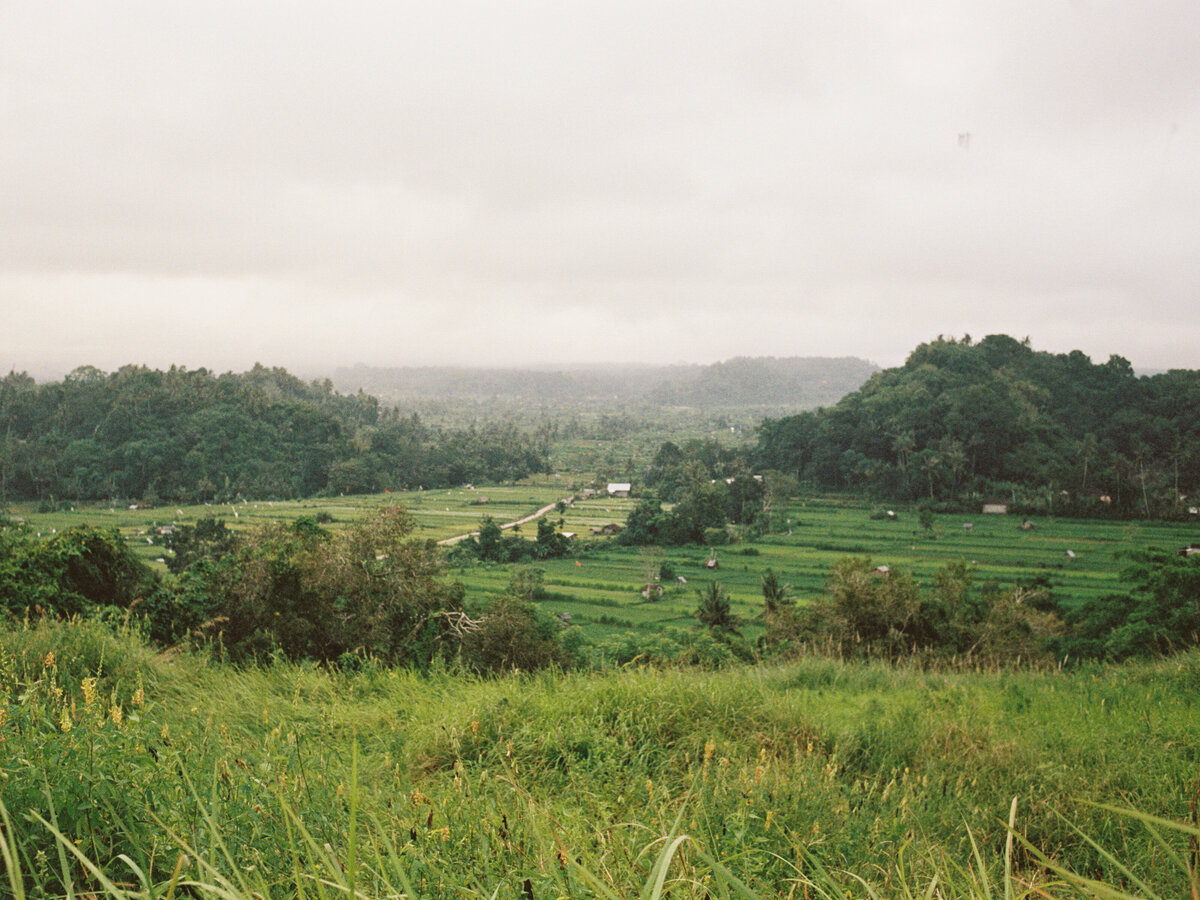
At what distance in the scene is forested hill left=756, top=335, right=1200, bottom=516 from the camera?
40188mm

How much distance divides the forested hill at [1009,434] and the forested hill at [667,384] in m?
51.9

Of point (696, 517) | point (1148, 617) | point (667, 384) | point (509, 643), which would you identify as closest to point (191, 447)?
point (696, 517)

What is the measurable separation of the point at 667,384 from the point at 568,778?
Answer: 15594 centimetres

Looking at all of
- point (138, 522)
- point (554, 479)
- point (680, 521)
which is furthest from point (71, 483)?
point (680, 521)

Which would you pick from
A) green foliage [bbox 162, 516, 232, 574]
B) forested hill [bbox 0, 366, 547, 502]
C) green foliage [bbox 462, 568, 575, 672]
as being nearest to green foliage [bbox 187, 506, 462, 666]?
green foliage [bbox 462, 568, 575, 672]

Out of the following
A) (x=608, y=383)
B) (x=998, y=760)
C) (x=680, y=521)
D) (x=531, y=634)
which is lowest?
(x=680, y=521)

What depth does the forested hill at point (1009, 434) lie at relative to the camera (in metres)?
40.2

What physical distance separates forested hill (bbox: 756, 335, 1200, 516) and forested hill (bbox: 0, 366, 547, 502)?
1270 inches

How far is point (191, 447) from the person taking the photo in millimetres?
53656

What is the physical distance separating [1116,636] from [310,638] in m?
14.0

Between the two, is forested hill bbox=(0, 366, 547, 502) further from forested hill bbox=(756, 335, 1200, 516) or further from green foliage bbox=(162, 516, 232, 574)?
forested hill bbox=(756, 335, 1200, 516)

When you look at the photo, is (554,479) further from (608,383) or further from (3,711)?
(608,383)

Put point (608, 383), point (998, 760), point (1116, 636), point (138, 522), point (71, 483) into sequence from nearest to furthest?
point (998, 760) < point (1116, 636) < point (138, 522) < point (71, 483) < point (608, 383)

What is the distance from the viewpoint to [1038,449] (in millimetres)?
45062
